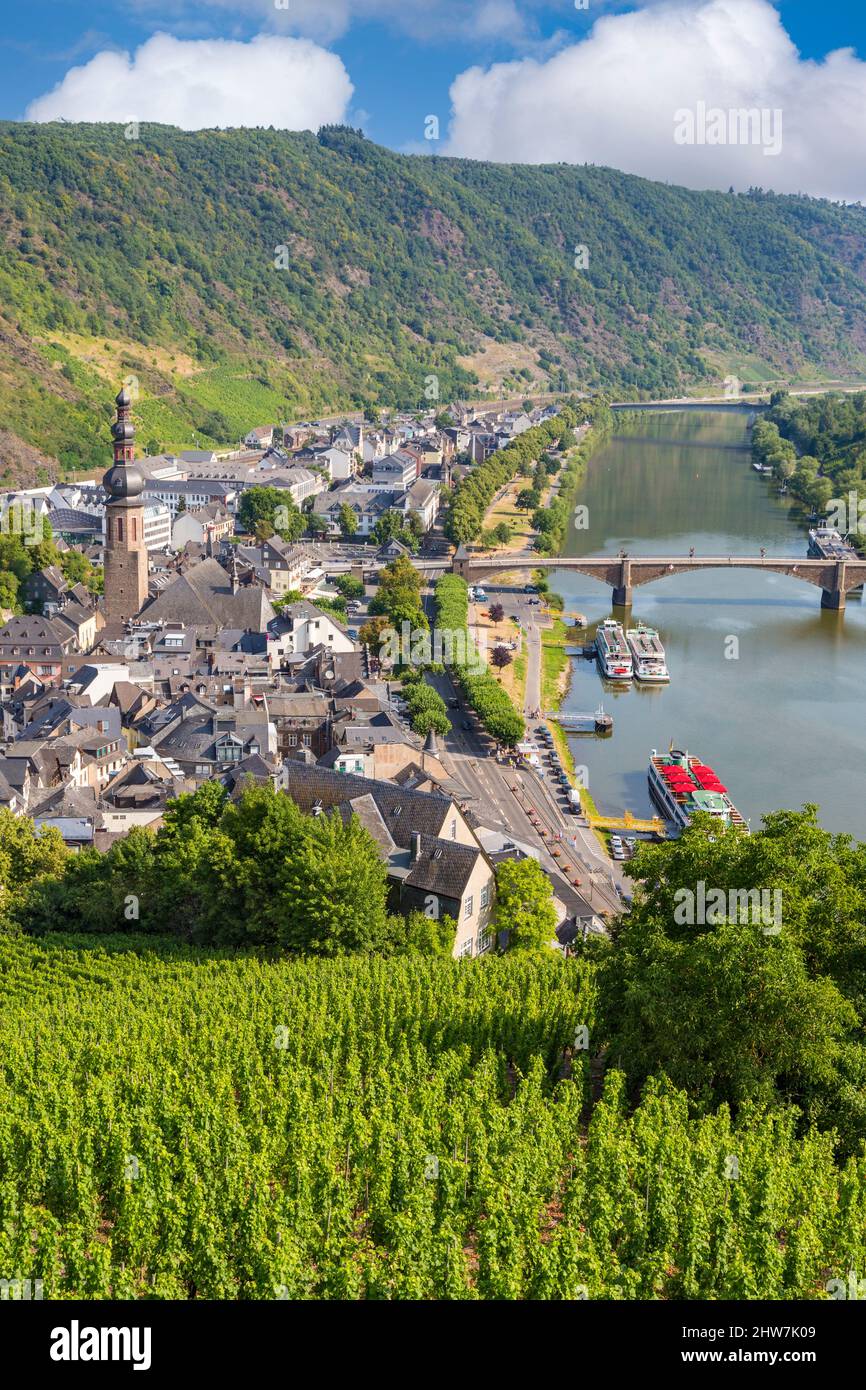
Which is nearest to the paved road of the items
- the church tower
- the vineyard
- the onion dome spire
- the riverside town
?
the riverside town

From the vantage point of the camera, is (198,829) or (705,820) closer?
(705,820)

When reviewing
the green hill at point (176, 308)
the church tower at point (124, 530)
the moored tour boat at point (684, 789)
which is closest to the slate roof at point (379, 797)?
the moored tour boat at point (684, 789)

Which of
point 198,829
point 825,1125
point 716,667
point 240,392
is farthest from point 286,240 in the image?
point 825,1125

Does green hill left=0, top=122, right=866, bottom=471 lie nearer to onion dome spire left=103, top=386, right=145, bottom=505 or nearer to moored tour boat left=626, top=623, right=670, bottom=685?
onion dome spire left=103, top=386, right=145, bottom=505

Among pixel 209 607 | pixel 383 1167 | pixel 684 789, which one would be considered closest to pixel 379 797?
pixel 684 789

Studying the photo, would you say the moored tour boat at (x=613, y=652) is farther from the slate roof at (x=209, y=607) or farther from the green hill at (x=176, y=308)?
the green hill at (x=176, y=308)

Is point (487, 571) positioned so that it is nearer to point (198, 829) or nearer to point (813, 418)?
point (198, 829)
